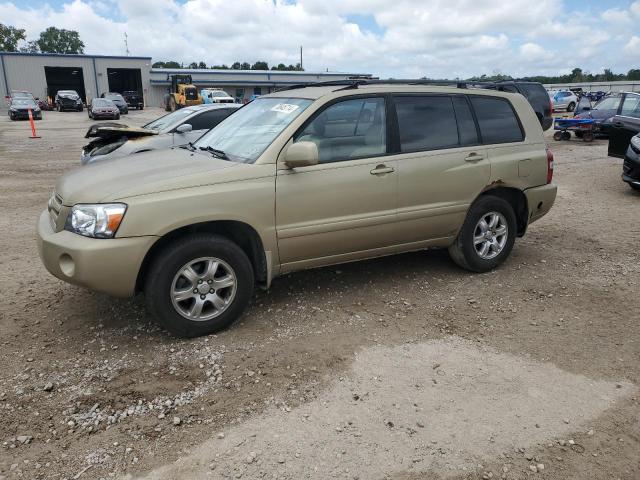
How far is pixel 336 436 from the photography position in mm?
2887

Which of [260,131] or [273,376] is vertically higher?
[260,131]

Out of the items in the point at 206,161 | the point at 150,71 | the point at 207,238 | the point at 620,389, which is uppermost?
the point at 150,71

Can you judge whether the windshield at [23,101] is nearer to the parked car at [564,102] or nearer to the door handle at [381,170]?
the parked car at [564,102]

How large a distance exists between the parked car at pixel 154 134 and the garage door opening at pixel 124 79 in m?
50.8

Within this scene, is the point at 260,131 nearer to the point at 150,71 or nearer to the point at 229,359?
the point at 229,359

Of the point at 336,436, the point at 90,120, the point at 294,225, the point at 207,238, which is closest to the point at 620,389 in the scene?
the point at 336,436

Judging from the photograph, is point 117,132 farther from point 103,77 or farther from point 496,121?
point 103,77

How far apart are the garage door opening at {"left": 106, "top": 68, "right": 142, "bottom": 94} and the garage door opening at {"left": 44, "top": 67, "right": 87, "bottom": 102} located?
3112 millimetres

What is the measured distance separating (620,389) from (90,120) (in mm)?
36178

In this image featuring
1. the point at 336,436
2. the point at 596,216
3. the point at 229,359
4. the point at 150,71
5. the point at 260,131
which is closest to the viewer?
the point at 336,436

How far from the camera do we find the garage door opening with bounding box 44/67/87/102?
5488cm

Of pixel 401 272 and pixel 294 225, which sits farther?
pixel 401 272

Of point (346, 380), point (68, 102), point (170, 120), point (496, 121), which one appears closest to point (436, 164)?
point (496, 121)

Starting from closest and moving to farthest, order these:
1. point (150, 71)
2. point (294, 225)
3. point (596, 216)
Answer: point (294, 225) < point (596, 216) < point (150, 71)
